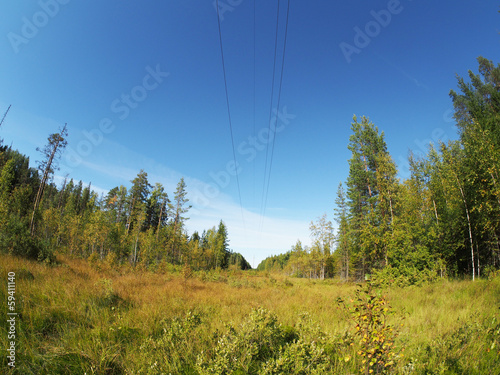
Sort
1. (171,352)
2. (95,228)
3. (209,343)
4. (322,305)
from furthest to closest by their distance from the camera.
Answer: (95,228) < (322,305) < (209,343) < (171,352)

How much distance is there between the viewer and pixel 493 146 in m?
10.7

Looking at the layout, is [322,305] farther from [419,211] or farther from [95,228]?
[95,228]

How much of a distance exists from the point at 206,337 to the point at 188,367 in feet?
3.36

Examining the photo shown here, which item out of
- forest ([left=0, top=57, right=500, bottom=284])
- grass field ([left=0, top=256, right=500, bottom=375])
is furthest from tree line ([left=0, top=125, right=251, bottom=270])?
grass field ([left=0, top=256, right=500, bottom=375])

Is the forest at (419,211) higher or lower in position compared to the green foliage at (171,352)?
higher

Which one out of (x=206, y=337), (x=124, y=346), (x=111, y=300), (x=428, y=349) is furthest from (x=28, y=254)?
(x=428, y=349)

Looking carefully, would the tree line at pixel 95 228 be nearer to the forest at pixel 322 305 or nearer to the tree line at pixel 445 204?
the forest at pixel 322 305

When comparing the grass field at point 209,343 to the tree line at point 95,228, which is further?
the tree line at point 95,228

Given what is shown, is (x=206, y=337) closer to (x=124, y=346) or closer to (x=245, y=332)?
(x=245, y=332)

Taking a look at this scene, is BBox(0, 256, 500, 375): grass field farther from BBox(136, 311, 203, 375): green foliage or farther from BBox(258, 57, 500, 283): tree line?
BBox(258, 57, 500, 283): tree line

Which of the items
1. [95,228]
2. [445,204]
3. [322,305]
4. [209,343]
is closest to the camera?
[209,343]

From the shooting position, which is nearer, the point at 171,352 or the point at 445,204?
the point at 171,352

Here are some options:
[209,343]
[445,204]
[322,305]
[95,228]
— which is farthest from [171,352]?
[95,228]

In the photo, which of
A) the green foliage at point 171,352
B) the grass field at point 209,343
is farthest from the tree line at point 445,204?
the green foliage at point 171,352
